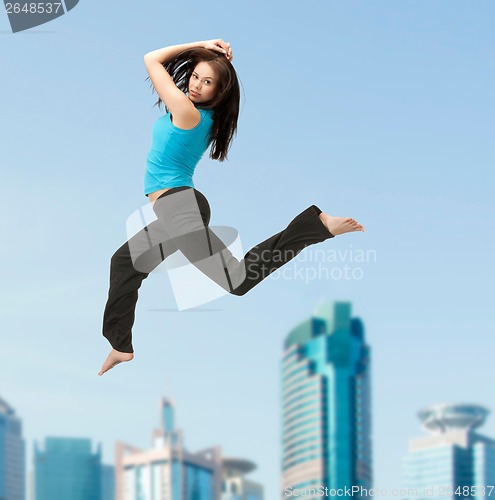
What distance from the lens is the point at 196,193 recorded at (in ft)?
18.6

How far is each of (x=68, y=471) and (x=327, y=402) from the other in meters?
37.7

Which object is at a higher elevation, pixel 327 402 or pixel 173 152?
pixel 327 402

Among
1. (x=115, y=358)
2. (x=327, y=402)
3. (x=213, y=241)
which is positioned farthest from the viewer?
(x=327, y=402)

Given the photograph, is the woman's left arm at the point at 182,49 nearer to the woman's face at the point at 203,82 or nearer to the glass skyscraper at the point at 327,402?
the woman's face at the point at 203,82

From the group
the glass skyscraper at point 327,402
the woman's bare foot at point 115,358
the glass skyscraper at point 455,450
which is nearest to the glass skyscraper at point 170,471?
the glass skyscraper at point 327,402

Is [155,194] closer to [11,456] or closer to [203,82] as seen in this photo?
[203,82]

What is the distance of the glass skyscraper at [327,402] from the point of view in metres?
65.1

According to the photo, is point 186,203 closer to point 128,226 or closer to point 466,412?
point 128,226

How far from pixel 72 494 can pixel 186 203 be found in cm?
9691

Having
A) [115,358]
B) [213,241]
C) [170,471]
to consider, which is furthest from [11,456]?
[213,241]

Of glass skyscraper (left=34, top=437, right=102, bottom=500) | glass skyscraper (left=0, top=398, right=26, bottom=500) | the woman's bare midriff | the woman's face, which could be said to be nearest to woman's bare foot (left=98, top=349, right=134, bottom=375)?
the woman's bare midriff

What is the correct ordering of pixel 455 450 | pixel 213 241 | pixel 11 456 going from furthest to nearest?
pixel 11 456 < pixel 455 450 < pixel 213 241

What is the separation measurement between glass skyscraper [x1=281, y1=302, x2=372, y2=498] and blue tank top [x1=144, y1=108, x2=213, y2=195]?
58606 mm

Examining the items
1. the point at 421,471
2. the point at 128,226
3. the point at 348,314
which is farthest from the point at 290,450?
the point at 128,226
